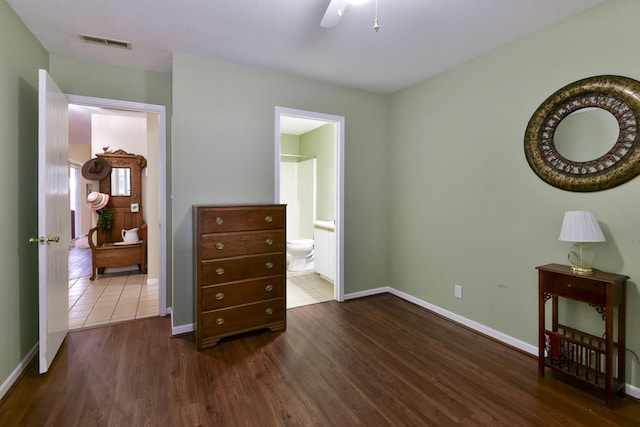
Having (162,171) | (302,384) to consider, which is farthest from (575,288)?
(162,171)

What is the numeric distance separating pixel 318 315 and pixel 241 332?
88cm

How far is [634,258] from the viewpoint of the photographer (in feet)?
6.39

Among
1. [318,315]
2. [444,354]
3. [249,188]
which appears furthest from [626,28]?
[318,315]

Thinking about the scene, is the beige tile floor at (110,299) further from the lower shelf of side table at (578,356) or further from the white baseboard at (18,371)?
the lower shelf of side table at (578,356)

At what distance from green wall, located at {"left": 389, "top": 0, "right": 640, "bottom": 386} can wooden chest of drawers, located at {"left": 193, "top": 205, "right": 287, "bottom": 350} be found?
5.42 feet

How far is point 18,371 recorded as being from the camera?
2135 mm

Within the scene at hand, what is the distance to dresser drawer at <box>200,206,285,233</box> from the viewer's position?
2.55 metres

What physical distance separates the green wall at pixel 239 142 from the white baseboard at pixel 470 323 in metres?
0.24

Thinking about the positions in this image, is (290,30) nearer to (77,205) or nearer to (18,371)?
(18,371)

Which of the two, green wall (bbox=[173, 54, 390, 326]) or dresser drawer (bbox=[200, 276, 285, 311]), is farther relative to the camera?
green wall (bbox=[173, 54, 390, 326])

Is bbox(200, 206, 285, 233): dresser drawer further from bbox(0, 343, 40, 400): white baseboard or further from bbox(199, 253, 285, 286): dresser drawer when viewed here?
bbox(0, 343, 40, 400): white baseboard

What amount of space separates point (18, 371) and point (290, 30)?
3.09m

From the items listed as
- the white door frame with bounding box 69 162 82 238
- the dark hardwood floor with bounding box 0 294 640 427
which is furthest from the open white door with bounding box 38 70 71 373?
the white door frame with bounding box 69 162 82 238

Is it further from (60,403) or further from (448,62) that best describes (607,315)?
(60,403)
